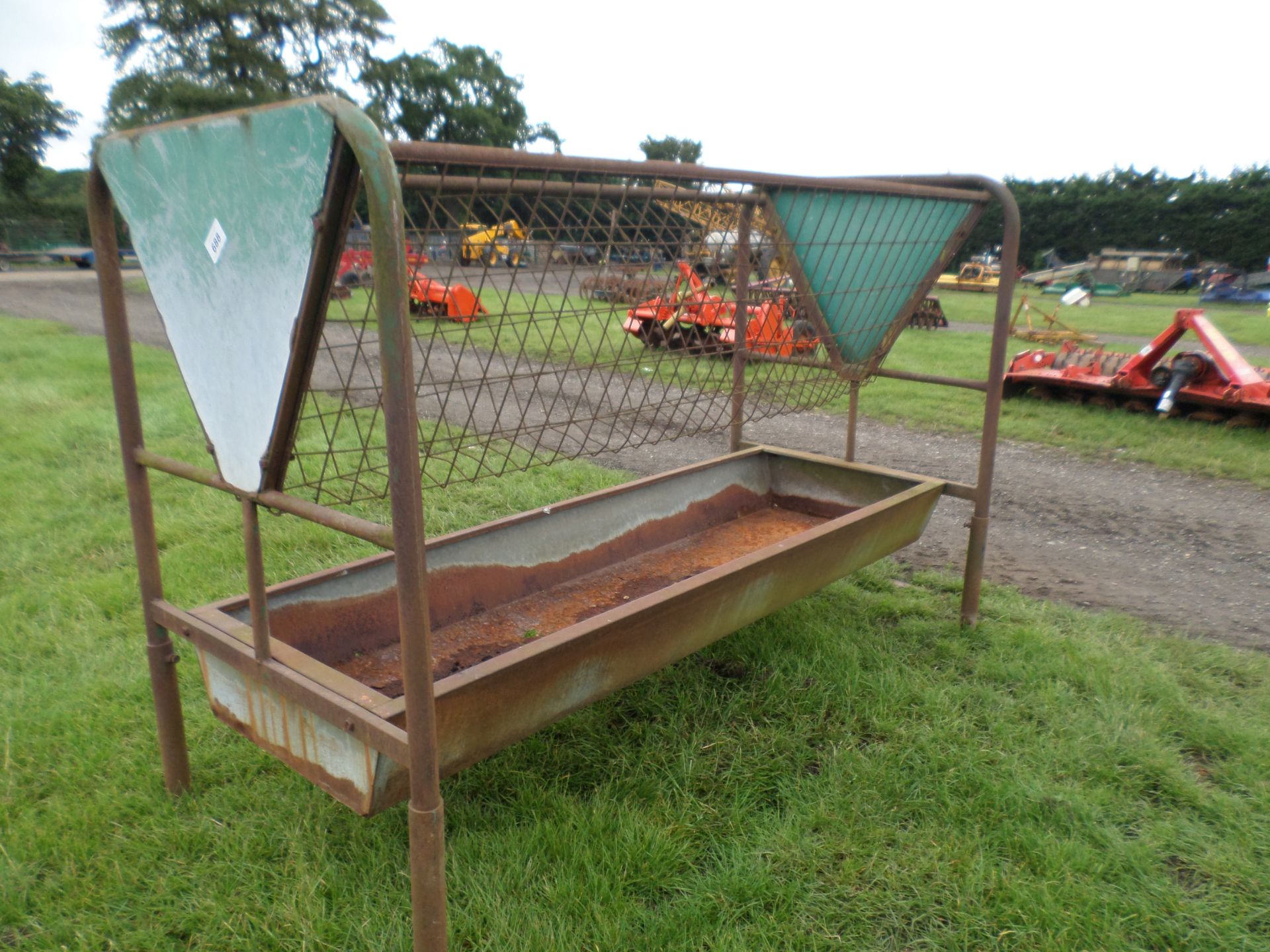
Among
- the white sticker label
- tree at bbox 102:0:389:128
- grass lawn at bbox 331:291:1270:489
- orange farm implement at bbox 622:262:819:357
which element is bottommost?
grass lawn at bbox 331:291:1270:489

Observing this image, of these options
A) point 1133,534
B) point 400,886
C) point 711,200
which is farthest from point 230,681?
point 1133,534

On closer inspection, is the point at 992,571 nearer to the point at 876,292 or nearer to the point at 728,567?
the point at 876,292

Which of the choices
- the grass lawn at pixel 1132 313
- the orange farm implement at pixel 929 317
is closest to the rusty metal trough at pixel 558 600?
the grass lawn at pixel 1132 313

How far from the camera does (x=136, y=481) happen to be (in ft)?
6.38

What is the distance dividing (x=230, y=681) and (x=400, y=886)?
23.7 inches

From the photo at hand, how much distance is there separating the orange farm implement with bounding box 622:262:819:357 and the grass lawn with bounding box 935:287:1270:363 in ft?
25.5

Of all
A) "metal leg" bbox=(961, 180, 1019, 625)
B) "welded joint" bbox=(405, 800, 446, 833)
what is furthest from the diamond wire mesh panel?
"welded joint" bbox=(405, 800, 446, 833)

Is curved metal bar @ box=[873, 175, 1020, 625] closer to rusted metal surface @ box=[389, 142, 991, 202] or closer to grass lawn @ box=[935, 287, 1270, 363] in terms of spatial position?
rusted metal surface @ box=[389, 142, 991, 202]

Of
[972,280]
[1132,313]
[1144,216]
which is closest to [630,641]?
[1132,313]

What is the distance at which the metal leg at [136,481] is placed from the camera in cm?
183

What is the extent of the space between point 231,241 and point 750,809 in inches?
70.0

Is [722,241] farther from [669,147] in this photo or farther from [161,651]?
[669,147]

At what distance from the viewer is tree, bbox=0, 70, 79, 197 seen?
3256 cm

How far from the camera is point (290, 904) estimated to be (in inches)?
70.9
